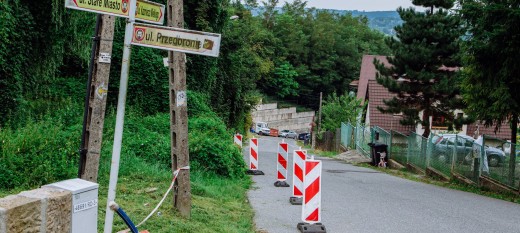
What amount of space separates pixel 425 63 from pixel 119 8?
1192 inches

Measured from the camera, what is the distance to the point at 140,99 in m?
25.6

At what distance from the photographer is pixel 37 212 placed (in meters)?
4.68

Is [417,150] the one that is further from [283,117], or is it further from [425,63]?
[283,117]

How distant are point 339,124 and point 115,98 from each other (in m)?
33.6

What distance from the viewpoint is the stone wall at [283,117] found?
88.9m

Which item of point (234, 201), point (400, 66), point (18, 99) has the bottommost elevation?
point (234, 201)

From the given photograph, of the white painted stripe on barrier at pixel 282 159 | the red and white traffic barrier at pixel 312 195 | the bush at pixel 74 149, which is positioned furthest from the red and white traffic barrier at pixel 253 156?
the red and white traffic barrier at pixel 312 195

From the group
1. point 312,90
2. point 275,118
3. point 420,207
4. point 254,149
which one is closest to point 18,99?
point 254,149

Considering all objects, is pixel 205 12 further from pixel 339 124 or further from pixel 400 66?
pixel 339 124

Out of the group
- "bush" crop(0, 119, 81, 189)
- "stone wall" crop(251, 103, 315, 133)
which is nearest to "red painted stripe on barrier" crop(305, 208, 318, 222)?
"bush" crop(0, 119, 81, 189)

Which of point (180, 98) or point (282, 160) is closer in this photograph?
point (180, 98)

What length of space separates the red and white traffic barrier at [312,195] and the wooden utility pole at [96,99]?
11.9 ft

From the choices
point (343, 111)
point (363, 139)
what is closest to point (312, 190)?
point (363, 139)

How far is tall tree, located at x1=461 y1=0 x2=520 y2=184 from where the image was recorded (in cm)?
1635
